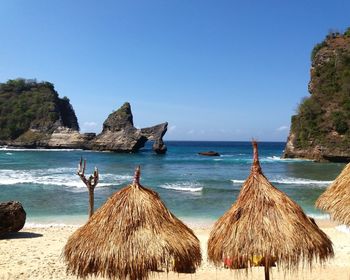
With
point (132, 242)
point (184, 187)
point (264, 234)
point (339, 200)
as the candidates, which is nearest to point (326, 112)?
point (184, 187)

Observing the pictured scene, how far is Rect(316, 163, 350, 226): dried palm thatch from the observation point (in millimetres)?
8023

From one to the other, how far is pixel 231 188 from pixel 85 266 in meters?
23.9

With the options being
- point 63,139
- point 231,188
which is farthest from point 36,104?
point 231,188

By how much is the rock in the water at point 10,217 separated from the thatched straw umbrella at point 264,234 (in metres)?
9.75

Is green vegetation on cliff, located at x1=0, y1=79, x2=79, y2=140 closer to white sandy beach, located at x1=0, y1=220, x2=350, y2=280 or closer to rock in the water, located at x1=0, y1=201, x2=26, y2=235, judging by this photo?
rock in the water, located at x1=0, y1=201, x2=26, y2=235

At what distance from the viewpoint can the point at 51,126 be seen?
3735 inches

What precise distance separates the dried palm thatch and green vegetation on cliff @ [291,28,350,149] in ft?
158

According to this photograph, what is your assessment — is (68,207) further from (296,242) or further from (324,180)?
(324,180)

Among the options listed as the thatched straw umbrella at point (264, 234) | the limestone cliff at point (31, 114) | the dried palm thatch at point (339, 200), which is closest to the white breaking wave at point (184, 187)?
the dried palm thatch at point (339, 200)

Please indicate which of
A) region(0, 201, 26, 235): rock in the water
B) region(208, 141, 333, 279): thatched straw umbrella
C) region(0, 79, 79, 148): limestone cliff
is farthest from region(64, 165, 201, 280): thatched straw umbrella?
region(0, 79, 79, 148): limestone cliff

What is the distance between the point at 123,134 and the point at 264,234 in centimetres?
7741

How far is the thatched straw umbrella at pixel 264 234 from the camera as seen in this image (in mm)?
6398

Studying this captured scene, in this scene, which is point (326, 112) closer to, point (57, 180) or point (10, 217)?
point (57, 180)

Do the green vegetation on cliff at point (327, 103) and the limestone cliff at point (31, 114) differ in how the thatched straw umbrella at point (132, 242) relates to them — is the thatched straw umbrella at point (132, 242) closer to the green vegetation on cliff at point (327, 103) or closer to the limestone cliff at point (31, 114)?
the green vegetation on cliff at point (327, 103)
